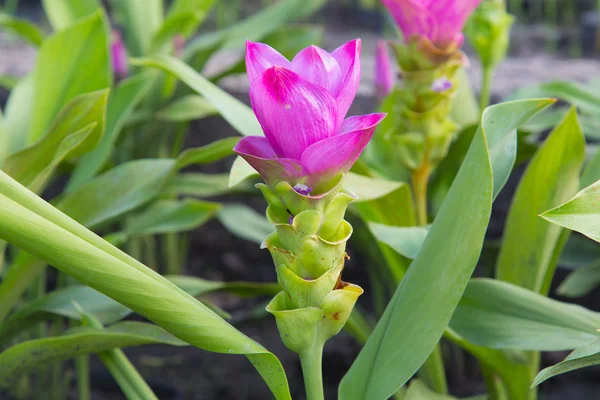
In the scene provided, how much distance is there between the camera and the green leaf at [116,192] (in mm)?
875

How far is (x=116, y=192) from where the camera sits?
902 mm

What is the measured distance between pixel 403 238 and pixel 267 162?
0.27 m

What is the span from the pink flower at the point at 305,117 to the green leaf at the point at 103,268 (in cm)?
11

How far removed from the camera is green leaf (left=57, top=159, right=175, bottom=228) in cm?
88

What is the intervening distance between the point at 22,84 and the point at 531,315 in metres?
0.85

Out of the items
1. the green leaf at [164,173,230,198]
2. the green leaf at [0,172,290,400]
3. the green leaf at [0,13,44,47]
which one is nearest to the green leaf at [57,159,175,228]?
the green leaf at [164,173,230,198]

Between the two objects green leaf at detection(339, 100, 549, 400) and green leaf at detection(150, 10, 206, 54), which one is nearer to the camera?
green leaf at detection(339, 100, 549, 400)

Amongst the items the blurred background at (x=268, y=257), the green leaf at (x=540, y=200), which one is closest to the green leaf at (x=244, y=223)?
the blurred background at (x=268, y=257)

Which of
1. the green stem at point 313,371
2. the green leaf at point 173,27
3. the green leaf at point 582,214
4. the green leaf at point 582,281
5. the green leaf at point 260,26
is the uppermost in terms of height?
the green leaf at point 173,27

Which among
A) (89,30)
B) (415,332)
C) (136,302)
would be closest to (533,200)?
(415,332)

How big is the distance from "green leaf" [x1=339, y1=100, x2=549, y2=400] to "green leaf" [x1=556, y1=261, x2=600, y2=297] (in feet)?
1.66

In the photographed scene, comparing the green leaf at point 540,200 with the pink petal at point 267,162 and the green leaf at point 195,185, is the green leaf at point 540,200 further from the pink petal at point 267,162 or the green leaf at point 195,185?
the green leaf at point 195,185

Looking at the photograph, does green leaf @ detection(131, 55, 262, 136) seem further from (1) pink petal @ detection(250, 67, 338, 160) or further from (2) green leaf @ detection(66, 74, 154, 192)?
(1) pink petal @ detection(250, 67, 338, 160)

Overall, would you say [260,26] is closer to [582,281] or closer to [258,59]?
[582,281]
